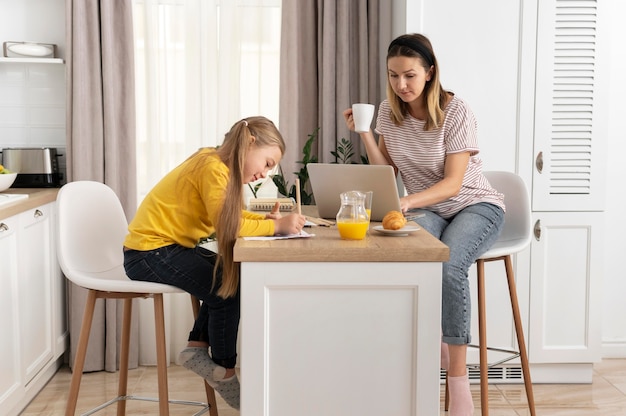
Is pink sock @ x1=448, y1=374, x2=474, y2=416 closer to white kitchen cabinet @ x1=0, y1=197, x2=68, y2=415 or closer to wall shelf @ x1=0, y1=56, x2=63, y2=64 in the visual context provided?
white kitchen cabinet @ x1=0, y1=197, x2=68, y2=415

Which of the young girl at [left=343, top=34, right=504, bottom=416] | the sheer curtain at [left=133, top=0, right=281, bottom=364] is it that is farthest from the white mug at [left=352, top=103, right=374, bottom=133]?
the sheer curtain at [left=133, top=0, right=281, bottom=364]

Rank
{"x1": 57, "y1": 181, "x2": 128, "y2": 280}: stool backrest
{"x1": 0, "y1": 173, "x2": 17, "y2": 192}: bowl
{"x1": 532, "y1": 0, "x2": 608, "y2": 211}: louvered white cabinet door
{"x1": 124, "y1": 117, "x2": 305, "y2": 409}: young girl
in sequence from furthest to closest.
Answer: {"x1": 532, "y1": 0, "x2": 608, "y2": 211}: louvered white cabinet door
{"x1": 0, "y1": 173, "x2": 17, "y2": 192}: bowl
{"x1": 57, "y1": 181, "x2": 128, "y2": 280}: stool backrest
{"x1": 124, "y1": 117, "x2": 305, "y2": 409}: young girl

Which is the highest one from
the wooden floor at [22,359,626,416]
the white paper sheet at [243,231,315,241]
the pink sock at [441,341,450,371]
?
the white paper sheet at [243,231,315,241]

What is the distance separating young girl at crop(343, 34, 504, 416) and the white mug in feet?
0.55

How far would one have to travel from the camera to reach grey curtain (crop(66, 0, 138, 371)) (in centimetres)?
367

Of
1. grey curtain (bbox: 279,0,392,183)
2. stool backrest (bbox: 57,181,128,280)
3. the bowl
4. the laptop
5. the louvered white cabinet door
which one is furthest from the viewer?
grey curtain (bbox: 279,0,392,183)

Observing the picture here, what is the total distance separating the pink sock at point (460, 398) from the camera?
2.32 m

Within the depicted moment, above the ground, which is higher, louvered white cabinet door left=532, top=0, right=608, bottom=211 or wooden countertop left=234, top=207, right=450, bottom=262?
louvered white cabinet door left=532, top=0, right=608, bottom=211

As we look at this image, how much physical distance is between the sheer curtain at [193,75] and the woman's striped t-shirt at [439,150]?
114cm

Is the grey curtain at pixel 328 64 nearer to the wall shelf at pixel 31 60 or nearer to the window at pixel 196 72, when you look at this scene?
the window at pixel 196 72

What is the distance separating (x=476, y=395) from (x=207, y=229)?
1586 millimetres

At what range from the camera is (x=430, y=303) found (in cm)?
203

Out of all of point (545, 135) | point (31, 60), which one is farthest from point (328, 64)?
point (31, 60)

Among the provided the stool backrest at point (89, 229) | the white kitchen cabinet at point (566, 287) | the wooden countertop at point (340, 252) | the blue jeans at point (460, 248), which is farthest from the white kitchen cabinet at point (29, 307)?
the white kitchen cabinet at point (566, 287)
